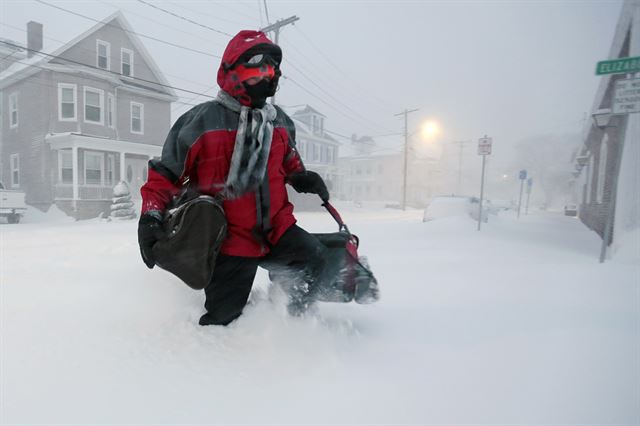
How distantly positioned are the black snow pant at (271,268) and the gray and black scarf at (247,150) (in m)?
0.37

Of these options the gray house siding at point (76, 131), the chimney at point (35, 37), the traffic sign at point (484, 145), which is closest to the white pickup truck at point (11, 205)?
the gray house siding at point (76, 131)

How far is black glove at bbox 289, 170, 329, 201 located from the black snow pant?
1.20 ft

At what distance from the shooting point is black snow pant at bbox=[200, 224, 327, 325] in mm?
1826

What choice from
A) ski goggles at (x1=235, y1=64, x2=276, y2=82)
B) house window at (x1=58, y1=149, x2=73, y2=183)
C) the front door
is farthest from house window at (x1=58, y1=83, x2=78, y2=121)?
ski goggles at (x1=235, y1=64, x2=276, y2=82)

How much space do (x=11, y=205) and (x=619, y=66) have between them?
16.4 metres

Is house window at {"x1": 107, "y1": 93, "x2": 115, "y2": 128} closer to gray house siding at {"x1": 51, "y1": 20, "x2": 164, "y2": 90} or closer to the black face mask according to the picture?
gray house siding at {"x1": 51, "y1": 20, "x2": 164, "y2": 90}

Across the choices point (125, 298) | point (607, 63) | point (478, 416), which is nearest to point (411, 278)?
point (478, 416)

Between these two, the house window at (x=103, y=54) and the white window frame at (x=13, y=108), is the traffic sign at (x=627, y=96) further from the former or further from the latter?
the white window frame at (x=13, y=108)

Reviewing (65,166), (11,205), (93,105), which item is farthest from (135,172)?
(11,205)

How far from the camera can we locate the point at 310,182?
7.54 feet

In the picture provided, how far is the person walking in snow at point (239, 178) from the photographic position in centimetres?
173

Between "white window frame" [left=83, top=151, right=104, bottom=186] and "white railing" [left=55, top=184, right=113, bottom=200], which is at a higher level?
"white window frame" [left=83, top=151, right=104, bottom=186]

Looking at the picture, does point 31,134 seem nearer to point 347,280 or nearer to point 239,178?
point 239,178

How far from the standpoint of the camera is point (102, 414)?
124cm
